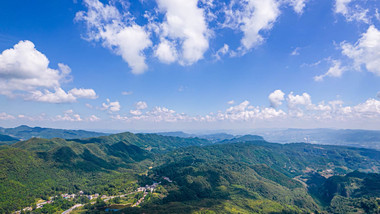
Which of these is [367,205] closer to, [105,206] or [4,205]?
[105,206]

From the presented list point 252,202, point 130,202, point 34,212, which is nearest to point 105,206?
point 130,202

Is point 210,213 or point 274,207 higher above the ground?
point 210,213

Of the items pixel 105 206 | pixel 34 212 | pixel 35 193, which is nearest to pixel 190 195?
pixel 105 206

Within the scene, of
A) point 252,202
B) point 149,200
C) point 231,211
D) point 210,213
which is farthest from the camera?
point 252,202

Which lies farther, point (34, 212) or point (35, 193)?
point (35, 193)

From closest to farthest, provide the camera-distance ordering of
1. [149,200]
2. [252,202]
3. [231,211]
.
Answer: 1. [231,211]
2. [149,200]
3. [252,202]

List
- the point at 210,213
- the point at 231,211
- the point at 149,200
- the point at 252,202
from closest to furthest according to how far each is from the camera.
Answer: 1. the point at 210,213
2. the point at 231,211
3. the point at 149,200
4. the point at 252,202

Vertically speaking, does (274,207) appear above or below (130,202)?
below

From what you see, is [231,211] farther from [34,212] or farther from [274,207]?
[34,212]

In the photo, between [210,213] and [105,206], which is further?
[105,206]
